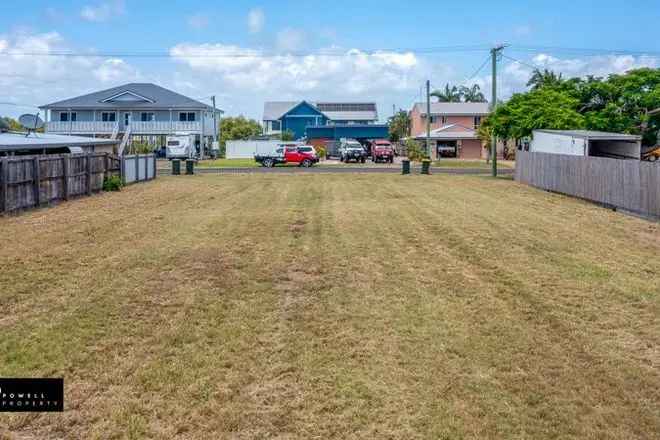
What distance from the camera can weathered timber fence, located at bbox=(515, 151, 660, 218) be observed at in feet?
68.8

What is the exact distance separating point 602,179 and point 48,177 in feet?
64.2

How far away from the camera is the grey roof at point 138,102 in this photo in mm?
68250

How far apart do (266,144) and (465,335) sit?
239 feet

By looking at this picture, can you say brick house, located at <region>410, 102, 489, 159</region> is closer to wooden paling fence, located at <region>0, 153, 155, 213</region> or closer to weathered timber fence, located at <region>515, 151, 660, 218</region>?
weathered timber fence, located at <region>515, 151, 660, 218</region>

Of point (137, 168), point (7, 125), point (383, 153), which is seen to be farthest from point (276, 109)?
point (137, 168)

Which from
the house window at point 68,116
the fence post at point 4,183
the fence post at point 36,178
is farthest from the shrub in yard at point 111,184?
the house window at point 68,116

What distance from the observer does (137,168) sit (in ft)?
117

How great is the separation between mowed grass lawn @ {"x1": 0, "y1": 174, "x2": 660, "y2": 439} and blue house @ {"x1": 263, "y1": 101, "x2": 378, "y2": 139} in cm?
7789

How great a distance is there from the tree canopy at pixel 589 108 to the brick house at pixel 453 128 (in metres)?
28.1

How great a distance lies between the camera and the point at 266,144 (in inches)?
3137

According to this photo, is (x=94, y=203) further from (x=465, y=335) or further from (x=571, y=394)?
(x=571, y=394)

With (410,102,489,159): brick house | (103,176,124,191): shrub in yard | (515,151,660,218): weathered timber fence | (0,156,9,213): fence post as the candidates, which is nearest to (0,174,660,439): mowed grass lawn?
(0,156,9,213): fence post

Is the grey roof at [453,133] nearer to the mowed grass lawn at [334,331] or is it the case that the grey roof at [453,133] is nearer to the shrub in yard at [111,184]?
the shrub in yard at [111,184]

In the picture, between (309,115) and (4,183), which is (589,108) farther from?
(309,115)
